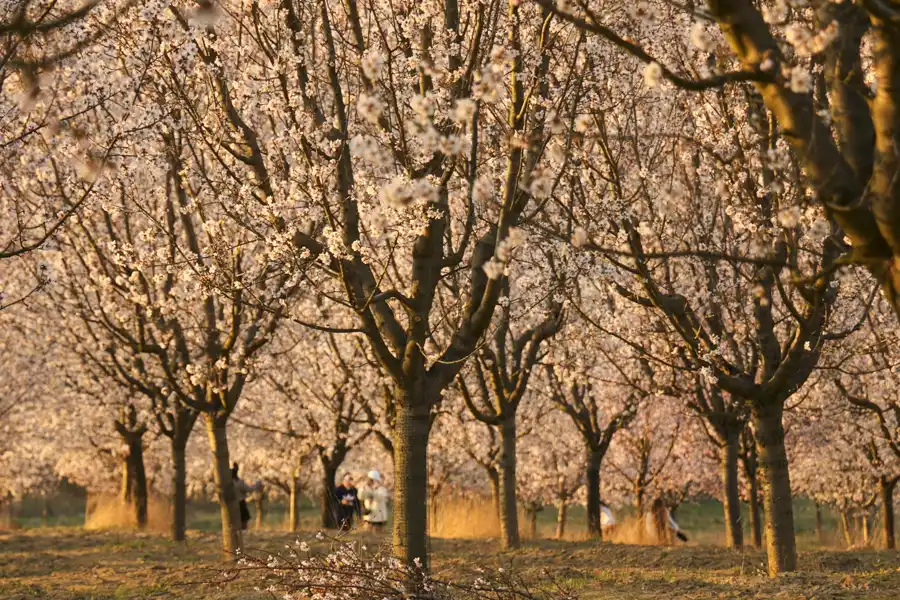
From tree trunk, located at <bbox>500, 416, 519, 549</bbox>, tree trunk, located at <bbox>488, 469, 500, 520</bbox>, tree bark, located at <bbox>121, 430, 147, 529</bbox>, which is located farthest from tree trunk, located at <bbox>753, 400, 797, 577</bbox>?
tree bark, located at <bbox>121, 430, 147, 529</bbox>

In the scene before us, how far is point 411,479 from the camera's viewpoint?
8922 millimetres

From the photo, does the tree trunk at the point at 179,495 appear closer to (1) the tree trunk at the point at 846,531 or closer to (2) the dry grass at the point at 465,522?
(2) the dry grass at the point at 465,522

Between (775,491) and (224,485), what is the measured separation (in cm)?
829

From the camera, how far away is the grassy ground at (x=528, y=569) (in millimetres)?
9758

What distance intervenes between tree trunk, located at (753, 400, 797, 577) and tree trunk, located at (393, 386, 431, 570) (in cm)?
412

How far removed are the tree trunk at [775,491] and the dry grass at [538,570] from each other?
265 mm

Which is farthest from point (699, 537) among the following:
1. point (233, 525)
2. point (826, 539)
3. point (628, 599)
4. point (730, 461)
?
point (628, 599)

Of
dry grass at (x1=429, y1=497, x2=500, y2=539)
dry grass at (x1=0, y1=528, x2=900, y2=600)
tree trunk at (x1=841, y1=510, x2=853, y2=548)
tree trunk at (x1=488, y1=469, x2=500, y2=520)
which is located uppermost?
tree trunk at (x1=488, y1=469, x2=500, y2=520)

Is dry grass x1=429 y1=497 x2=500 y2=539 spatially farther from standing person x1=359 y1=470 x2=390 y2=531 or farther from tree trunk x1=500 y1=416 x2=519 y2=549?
tree trunk x1=500 y1=416 x2=519 y2=549

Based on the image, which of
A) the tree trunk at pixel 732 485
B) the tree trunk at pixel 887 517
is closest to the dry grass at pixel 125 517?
the tree trunk at pixel 732 485

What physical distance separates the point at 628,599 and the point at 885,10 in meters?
6.90

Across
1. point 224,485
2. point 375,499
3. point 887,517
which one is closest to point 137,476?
point 375,499

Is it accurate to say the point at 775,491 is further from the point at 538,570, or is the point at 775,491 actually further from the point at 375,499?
the point at 375,499

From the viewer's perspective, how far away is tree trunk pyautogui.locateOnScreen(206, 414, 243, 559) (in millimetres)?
14195
